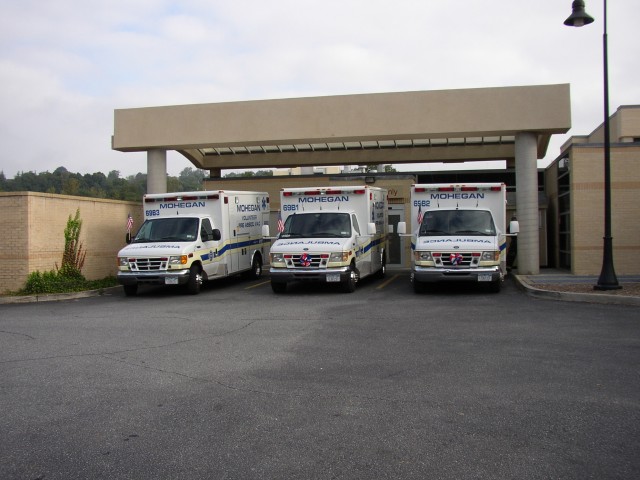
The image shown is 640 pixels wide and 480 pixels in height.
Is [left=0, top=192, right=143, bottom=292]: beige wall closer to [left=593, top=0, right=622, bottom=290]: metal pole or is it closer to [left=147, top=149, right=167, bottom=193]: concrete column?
[left=147, top=149, right=167, bottom=193]: concrete column

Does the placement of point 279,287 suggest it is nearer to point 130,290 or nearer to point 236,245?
point 236,245

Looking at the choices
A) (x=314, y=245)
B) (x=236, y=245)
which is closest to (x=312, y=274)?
(x=314, y=245)

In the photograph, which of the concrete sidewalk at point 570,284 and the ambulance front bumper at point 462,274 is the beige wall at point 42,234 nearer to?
the ambulance front bumper at point 462,274

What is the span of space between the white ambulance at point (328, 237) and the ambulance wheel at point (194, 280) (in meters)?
2.07

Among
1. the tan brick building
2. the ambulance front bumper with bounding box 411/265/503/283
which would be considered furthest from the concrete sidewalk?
the ambulance front bumper with bounding box 411/265/503/283

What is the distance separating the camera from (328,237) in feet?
53.8

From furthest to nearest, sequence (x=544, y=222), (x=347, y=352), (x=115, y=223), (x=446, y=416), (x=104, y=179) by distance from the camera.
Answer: (x=104, y=179), (x=544, y=222), (x=115, y=223), (x=347, y=352), (x=446, y=416)

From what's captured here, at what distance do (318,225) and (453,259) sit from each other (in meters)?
3.81

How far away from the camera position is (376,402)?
6141 mm

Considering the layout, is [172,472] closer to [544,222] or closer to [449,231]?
[449,231]

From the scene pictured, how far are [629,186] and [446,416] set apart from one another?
49.5 ft

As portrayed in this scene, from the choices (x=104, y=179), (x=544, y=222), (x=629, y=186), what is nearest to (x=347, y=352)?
(x=629, y=186)

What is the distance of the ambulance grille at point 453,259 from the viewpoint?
1488 centimetres

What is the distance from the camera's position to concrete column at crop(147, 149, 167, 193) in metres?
21.4
